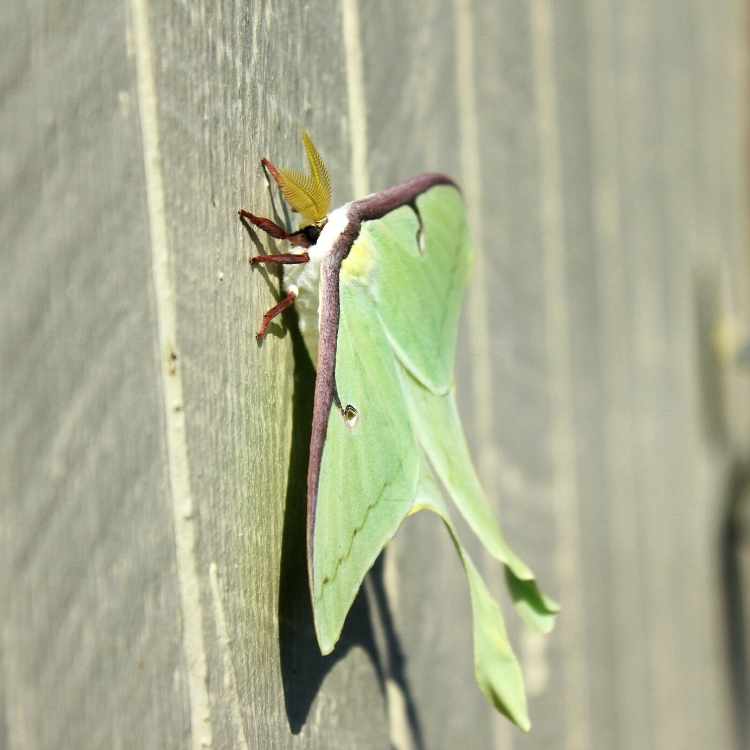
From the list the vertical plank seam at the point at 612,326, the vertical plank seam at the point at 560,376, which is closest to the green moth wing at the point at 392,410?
the vertical plank seam at the point at 560,376

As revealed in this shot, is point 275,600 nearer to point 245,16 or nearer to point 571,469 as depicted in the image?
point 245,16

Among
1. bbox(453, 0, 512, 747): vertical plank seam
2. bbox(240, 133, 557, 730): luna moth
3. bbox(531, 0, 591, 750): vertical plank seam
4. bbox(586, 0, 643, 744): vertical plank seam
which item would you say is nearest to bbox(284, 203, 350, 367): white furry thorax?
bbox(240, 133, 557, 730): luna moth

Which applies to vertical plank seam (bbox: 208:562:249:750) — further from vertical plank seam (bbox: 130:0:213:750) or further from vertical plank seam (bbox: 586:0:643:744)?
vertical plank seam (bbox: 586:0:643:744)

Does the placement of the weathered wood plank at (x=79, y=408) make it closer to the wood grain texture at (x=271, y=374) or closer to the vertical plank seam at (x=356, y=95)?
the wood grain texture at (x=271, y=374)

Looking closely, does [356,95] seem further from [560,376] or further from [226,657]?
[560,376]

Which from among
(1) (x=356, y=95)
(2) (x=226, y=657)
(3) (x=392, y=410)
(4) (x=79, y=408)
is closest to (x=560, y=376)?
(1) (x=356, y=95)

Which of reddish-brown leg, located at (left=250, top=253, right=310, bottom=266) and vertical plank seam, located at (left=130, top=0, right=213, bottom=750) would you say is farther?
reddish-brown leg, located at (left=250, top=253, right=310, bottom=266)
